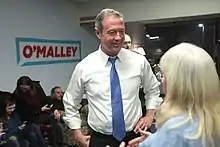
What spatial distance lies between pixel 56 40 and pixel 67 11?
2.30ft

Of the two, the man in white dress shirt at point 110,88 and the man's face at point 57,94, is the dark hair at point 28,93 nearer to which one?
the man's face at point 57,94

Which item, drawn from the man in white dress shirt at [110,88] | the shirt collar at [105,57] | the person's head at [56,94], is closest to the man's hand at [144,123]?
the man in white dress shirt at [110,88]

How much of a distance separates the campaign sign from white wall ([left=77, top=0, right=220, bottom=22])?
2.61ft

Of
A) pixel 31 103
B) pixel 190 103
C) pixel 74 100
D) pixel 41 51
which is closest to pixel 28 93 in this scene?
pixel 31 103

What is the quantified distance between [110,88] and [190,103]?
3.19ft

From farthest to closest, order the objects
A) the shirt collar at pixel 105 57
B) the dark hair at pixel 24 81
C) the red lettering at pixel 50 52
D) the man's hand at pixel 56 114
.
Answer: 1. the red lettering at pixel 50 52
2. the man's hand at pixel 56 114
3. the dark hair at pixel 24 81
4. the shirt collar at pixel 105 57

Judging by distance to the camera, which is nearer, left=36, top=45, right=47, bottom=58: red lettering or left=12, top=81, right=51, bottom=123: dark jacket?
left=12, top=81, right=51, bottom=123: dark jacket

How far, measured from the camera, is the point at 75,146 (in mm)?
5176

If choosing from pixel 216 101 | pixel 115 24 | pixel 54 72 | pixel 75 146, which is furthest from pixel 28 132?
pixel 216 101

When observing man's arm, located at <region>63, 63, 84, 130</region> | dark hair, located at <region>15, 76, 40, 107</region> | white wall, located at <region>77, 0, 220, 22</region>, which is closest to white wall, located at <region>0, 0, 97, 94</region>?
dark hair, located at <region>15, 76, 40, 107</region>

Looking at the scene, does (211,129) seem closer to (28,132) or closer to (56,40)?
(28,132)

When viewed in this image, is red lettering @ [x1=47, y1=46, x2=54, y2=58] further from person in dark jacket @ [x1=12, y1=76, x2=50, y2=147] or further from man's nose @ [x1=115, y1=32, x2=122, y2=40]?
man's nose @ [x1=115, y1=32, x2=122, y2=40]

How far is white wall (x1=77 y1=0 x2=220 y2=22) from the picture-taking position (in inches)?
225

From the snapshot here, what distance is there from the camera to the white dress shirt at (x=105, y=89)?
2.24 metres
